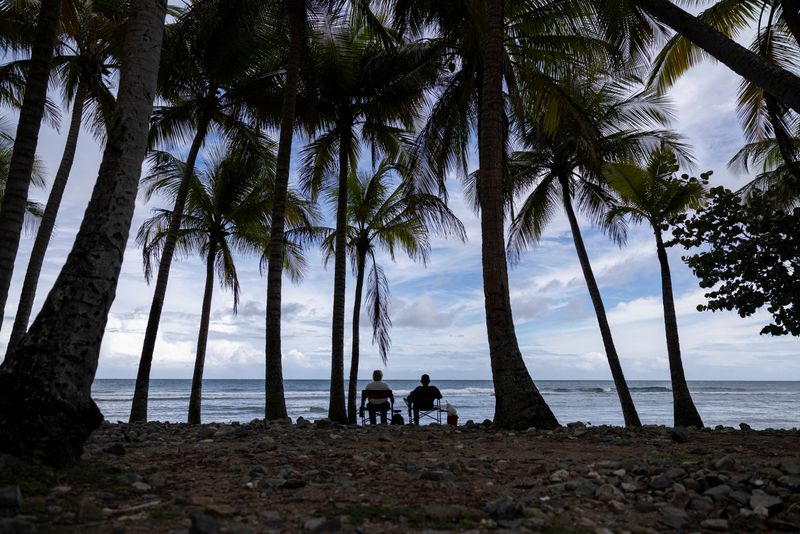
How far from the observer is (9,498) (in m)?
3.01

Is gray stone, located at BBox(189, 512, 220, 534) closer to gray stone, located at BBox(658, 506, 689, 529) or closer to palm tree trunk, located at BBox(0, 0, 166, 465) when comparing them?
palm tree trunk, located at BBox(0, 0, 166, 465)

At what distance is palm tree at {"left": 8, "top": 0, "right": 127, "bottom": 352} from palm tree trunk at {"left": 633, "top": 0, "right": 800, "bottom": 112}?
1124 cm

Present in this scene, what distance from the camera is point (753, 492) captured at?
363 cm

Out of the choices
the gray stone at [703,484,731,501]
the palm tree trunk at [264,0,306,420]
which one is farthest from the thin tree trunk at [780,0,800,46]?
the palm tree trunk at [264,0,306,420]

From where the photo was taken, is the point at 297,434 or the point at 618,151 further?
the point at 618,151

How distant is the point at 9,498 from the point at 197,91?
13276 mm

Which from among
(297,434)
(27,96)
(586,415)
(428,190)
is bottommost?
(586,415)

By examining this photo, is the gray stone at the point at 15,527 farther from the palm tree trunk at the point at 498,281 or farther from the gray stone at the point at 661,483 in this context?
the palm tree trunk at the point at 498,281

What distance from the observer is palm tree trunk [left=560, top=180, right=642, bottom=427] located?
14.3m

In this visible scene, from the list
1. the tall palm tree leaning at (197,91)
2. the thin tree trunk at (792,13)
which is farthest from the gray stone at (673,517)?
the tall palm tree leaning at (197,91)

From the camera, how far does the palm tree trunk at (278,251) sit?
989 cm

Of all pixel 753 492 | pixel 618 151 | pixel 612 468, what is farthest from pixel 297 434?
pixel 618 151

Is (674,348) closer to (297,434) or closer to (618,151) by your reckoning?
(618,151)

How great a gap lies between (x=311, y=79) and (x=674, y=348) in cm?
1193
